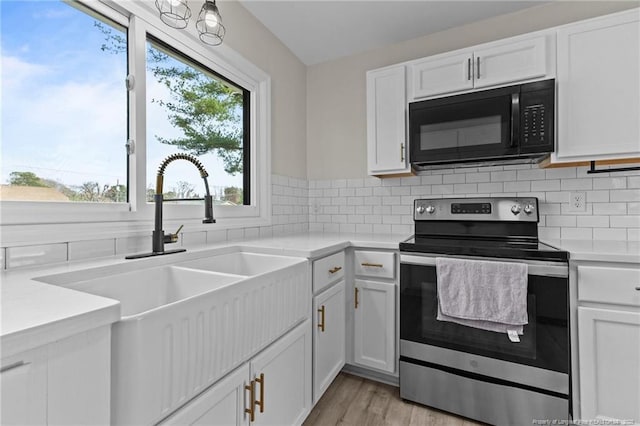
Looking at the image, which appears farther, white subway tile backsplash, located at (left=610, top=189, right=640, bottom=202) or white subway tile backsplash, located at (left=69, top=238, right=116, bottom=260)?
white subway tile backsplash, located at (left=610, top=189, right=640, bottom=202)

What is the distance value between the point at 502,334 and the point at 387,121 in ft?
4.94

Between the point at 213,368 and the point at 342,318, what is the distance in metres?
1.11

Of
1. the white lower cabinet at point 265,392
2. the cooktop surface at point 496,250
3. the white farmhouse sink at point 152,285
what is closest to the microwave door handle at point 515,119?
the cooktop surface at point 496,250

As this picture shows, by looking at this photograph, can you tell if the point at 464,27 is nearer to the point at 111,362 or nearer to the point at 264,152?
the point at 264,152

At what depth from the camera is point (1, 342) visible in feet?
1.53

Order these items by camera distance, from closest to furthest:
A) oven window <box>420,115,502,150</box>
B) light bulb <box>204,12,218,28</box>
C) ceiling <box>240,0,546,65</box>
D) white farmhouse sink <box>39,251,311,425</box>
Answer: white farmhouse sink <box>39,251,311,425</box> → light bulb <box>204,12,218,28</box> → oven window <box>420,115,502,150</box> → ceiling <box>240,0,546,65</box>

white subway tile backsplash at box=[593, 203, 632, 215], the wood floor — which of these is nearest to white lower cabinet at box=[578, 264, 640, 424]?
the wood floor

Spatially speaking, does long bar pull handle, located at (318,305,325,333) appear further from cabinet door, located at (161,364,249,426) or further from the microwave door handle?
the microwave door handle

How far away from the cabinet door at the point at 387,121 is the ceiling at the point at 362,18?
400 millimetres

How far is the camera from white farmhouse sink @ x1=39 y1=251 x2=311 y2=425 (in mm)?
673

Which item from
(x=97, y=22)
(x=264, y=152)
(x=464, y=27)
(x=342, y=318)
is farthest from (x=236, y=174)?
(x=464, y=27)

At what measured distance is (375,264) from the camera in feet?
6.07

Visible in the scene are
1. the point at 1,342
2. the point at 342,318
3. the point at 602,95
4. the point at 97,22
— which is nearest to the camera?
the point at 1,342

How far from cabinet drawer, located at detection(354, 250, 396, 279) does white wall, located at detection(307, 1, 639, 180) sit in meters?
0.94
